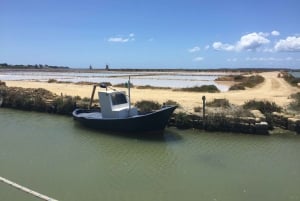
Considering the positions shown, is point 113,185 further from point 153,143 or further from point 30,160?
point 153,143

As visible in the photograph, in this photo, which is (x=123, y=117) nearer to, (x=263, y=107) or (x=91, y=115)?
(x=91, y=115)

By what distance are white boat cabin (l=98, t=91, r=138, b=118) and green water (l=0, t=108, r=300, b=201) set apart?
51.2 inches

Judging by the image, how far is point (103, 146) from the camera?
62.8 feet

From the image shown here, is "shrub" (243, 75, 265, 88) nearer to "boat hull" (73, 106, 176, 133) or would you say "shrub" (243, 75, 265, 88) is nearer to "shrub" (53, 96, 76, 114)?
"shrub" (53, 96, 76, 114)

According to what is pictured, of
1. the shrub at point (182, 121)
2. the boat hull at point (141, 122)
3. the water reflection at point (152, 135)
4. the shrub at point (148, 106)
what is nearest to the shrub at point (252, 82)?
the shrub at point (148, 106)

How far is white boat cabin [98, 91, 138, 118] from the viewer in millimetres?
21359

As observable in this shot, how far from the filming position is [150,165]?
15.9m

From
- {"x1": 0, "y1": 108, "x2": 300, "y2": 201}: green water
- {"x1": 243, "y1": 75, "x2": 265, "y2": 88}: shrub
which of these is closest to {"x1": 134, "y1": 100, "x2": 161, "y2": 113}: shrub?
{"x1": 0, "y1": 108, "x2": 300, "y2": 201}: green water

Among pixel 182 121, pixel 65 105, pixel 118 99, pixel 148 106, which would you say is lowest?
pixel 182 121

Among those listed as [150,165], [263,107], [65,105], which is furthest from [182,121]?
[65,105]

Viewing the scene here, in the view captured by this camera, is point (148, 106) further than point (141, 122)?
Yes

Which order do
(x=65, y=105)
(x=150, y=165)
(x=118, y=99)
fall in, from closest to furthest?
1. (x=150, y=165)
2. (x=118, y=99)
3. (x=65, y=105)

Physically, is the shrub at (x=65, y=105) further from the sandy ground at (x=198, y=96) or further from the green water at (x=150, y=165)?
the green water at (x=150, y=165)

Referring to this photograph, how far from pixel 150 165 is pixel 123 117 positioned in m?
5.89
